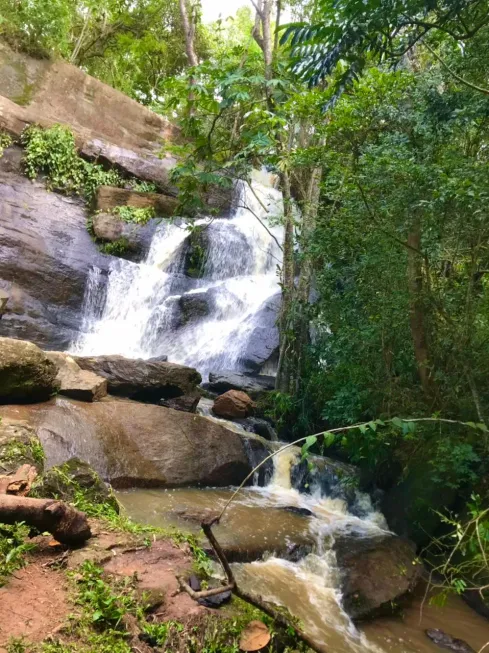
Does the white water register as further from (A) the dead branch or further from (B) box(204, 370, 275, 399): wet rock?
(B) box(204, 370, 275, 399): wet rock

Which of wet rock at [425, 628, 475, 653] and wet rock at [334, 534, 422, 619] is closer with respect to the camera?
wet rock at [425, 628, 475, 653]

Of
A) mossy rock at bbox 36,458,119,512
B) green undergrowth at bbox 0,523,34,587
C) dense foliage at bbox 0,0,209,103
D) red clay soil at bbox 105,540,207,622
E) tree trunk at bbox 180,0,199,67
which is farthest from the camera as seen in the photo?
dense foliage at bbox 0,0,209,103

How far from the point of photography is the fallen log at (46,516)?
115 inches

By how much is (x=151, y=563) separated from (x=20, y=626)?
1.06 meters

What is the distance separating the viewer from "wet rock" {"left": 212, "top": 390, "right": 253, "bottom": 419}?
8.88 meters

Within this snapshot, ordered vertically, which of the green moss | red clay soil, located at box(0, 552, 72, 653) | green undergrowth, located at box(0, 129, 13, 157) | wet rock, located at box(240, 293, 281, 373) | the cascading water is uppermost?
green undergrowth, located at box(0, 129, 13, 157)

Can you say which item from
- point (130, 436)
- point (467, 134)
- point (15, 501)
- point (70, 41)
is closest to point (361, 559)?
point (130, 436)

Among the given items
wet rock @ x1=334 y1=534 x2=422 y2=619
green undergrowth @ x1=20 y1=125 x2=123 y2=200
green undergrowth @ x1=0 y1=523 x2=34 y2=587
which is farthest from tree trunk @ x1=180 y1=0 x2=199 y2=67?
green undergrowth @ x1=0 y1=523 x2=34 y2=587

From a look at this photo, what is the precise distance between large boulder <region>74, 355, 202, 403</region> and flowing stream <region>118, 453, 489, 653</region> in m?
2.26

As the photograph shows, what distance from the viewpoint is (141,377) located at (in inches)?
321

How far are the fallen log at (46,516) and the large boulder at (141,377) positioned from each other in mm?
4982

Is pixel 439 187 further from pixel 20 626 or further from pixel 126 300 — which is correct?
pixel 126 300

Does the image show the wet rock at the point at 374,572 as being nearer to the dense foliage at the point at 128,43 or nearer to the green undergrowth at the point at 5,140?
the green undergrowth at the point at 5,140

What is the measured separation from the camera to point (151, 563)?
3297 mm
